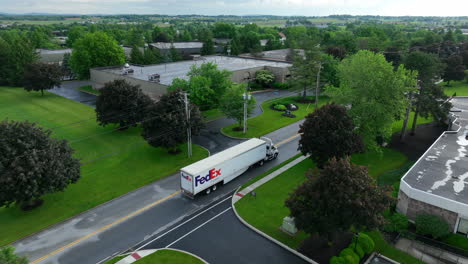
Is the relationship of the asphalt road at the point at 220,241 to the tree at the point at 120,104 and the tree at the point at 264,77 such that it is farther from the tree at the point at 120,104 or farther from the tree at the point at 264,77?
the tree at the point at 264,77

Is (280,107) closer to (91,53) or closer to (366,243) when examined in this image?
(366,243)

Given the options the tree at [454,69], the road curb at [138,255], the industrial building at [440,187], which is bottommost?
the road curb at [138,255]

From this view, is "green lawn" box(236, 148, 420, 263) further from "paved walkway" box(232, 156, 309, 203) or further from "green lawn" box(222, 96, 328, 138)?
"green lawn" box(222, 96, 328, 138)

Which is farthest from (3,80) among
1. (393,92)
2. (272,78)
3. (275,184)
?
(393,92)

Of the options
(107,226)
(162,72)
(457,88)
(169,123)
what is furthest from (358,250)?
(457,88)

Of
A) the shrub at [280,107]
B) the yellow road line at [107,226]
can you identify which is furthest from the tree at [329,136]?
the shrub at [280,107]
